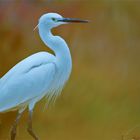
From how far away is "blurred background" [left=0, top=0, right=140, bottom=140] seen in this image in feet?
9.32

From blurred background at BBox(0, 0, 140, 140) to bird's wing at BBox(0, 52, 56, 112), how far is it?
0.43 meters

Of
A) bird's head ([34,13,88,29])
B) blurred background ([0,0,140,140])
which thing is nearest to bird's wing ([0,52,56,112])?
bird's head ([34,13,88,29])

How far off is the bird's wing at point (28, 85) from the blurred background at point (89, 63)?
1.42 feet

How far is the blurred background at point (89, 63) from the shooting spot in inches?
112

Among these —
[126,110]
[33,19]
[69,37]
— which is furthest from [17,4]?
[126,110]

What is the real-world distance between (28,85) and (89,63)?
0.58 m

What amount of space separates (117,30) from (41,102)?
0.63m

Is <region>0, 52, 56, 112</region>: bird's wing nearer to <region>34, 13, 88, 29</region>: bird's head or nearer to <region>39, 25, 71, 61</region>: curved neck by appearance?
<region>39, 25, 71, 61</region>: curved neck

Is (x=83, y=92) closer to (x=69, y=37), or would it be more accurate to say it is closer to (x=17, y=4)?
(x=69, y=37)

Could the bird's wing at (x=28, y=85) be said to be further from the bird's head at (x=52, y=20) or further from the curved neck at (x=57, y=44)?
the bird's head at (x=52, y=20)

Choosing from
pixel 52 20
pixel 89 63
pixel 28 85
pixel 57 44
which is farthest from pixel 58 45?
pixel 89 63

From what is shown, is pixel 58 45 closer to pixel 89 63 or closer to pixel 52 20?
pixel 52 20

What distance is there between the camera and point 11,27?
9.34 ft

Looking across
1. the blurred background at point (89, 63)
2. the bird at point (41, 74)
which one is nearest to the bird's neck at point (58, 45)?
the bird at point (41, 74)
